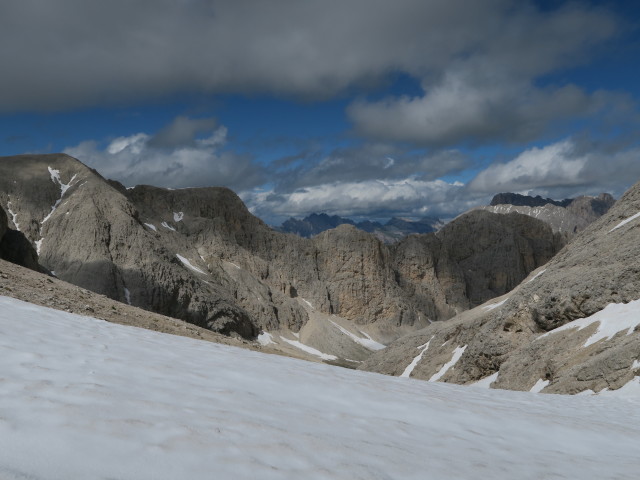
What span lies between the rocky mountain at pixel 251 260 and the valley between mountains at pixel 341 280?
0.32 m

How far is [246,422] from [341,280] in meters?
123

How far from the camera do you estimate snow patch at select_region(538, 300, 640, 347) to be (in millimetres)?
17578

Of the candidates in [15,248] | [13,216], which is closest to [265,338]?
[13,216]

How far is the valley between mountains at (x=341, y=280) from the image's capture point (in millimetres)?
20047

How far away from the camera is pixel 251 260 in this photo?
114 metres

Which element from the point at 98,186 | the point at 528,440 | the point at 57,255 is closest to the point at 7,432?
the point at 528,440

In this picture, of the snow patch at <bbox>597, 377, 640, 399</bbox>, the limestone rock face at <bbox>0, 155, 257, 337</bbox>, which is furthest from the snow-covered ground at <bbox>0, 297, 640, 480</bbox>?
the limestone rock face at <bbox>0, 155, 257, 337</bbox>

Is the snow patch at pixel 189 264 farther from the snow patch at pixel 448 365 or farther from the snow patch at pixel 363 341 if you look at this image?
the snow patch at pixel 448 365

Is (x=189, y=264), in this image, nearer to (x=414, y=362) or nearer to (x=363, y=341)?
(x=363, y=341)

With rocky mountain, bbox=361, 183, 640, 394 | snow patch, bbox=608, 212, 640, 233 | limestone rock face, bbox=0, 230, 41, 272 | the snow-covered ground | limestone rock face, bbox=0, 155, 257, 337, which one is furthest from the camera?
limestone rock face, bbox=0, 155, 257, 337

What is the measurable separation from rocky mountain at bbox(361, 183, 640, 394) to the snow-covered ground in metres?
7.40

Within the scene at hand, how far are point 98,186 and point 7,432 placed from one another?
299ft

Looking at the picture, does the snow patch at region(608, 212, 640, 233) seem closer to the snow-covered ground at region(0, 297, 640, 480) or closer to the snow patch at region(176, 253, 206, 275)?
the snow-covered ground at region(0, 297, 640, 480)

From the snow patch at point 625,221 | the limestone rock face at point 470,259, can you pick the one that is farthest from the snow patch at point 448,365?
→ the limestone rock face at point 470,259
